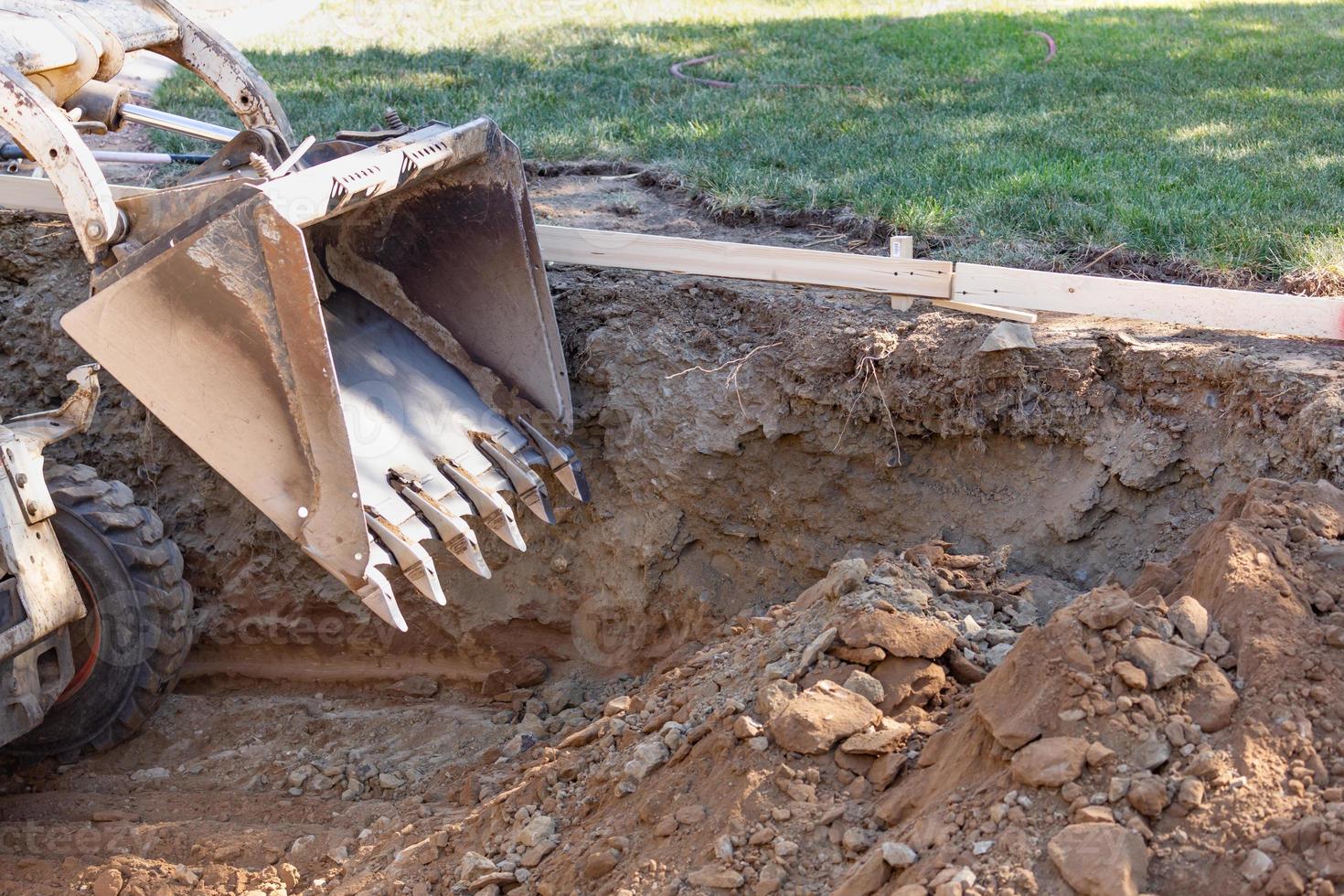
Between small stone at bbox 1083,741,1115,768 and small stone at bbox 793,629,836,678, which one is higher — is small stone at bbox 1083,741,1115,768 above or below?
above

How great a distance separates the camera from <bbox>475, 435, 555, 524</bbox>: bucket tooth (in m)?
4.01

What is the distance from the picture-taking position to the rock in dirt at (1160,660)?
7.88ft

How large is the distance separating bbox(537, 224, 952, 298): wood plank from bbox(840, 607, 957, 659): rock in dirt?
1673mm

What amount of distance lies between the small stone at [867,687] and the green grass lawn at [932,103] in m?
2.37

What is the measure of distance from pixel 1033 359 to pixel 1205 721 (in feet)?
6.02

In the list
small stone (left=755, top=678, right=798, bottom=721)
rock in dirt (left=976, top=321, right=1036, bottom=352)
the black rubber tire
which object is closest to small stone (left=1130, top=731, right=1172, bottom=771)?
small stone (left=755, top=678, right=798, bottom=721)

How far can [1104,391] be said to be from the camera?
3.91m

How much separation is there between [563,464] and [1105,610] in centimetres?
211

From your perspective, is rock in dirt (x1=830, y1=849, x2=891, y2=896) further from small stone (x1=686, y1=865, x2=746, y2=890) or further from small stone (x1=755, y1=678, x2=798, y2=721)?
small stone (x1=755, y1=678, x2=798, y2=721)

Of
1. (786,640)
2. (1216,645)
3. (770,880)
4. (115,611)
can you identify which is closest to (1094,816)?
(1216,645)

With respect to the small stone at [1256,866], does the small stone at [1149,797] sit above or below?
above

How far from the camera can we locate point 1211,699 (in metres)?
2.37

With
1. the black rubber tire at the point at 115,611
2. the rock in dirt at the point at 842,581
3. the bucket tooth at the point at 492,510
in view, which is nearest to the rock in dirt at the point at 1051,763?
the rock in dirt at the point at 842,581

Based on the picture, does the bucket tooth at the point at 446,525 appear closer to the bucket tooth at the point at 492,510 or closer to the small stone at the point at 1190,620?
the bucket tooth at the point at 492,510
